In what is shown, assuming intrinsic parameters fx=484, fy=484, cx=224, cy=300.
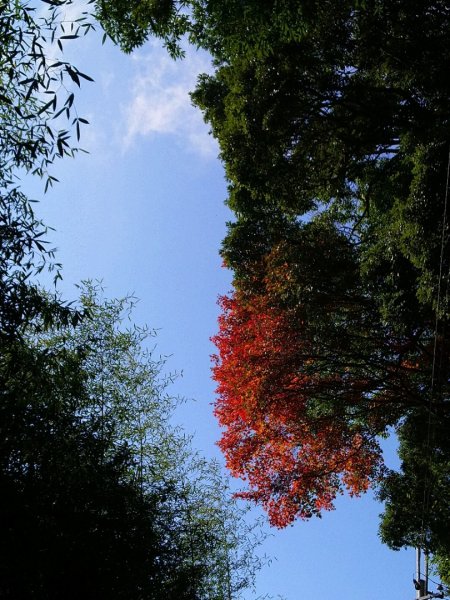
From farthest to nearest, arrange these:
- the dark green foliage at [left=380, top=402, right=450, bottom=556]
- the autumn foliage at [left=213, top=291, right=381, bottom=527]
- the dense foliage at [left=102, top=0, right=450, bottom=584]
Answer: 1. the dark green foliage at [left=380, top=402, right=450, bottom=556]
2. the autumn foliage at [left=213, top=291, right=381, bottom=527]
3. the dense foliage at [left=102, top=0, right=450, bottom=584]

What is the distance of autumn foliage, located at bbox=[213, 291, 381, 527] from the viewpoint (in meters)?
9.79

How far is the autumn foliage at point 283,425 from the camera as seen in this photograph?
9789 mm

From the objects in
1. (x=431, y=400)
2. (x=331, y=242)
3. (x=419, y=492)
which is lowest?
(x=419, y=492)

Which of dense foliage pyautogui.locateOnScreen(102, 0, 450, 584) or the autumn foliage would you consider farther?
the autumn foliage

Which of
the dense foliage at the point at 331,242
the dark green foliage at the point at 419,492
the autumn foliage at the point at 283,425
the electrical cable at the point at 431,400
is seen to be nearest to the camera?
the electrical cable at the point at 431,400

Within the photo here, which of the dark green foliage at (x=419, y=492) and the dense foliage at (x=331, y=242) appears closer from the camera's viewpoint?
the dense foliage at (x=331, y=242)

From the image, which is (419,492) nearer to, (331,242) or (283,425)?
(283,425)

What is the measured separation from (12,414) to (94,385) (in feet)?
7.19

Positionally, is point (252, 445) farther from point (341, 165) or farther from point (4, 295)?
point (4, 295)

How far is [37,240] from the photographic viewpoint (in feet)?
17.2

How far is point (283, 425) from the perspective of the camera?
10.8m

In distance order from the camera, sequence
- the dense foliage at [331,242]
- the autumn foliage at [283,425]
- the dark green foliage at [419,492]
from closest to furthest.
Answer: the dense foliage at [331,242] < the autumn foliage at [283,425] < the dark green foliage at [419,492]

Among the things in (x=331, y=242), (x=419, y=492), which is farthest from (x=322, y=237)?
(x=419, y=492)

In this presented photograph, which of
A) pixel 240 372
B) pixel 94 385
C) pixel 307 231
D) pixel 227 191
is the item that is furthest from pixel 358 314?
pixel 94 385
